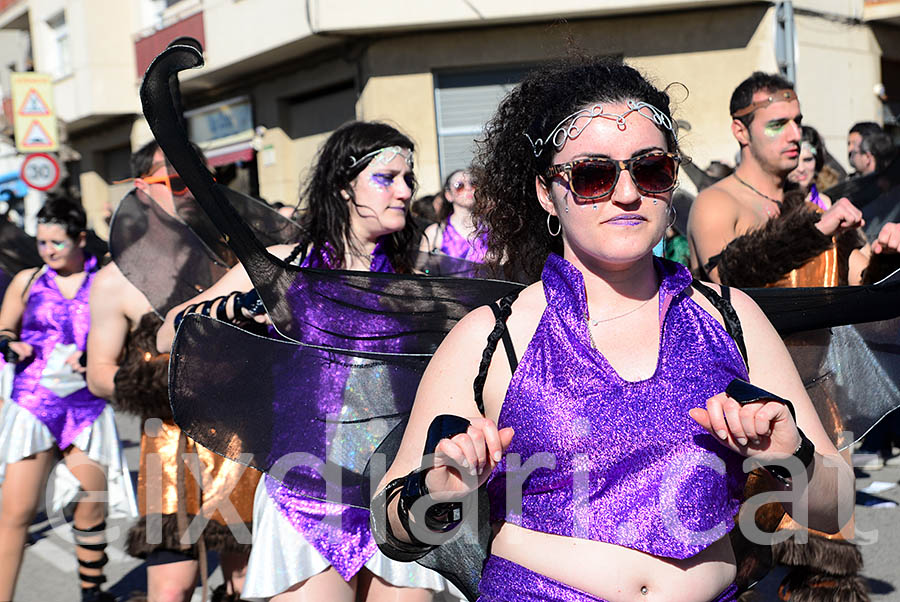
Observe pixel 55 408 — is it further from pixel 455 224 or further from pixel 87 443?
pixel 455 224

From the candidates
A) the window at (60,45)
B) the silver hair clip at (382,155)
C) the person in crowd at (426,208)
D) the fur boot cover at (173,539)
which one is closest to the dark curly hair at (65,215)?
the fur boot cover at (173,539)

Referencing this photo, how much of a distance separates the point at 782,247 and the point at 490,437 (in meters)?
2.12

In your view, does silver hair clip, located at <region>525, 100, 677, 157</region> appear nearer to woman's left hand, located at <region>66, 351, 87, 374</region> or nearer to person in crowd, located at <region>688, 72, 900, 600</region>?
person in crowd, located at <region>688, 72, 900, 600</region>

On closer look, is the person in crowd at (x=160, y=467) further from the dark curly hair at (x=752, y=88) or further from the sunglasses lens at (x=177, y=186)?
the dark curly hair at (x=752, y=88)

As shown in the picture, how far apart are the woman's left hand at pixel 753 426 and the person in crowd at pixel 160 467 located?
8.16 feet

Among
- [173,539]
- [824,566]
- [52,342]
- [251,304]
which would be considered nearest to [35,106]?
[52,342]

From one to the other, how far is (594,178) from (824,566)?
2094mm

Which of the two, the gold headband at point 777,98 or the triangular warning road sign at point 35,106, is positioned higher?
the triangular warning road sign at point 35,106

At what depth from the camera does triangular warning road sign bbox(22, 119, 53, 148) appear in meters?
14.4

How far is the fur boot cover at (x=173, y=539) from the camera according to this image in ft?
12.9

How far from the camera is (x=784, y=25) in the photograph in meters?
10.6

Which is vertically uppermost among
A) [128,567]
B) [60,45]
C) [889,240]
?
[60,45]

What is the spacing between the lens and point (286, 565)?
10.1 feet

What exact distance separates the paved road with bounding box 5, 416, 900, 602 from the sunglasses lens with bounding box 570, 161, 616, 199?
3226 mm
